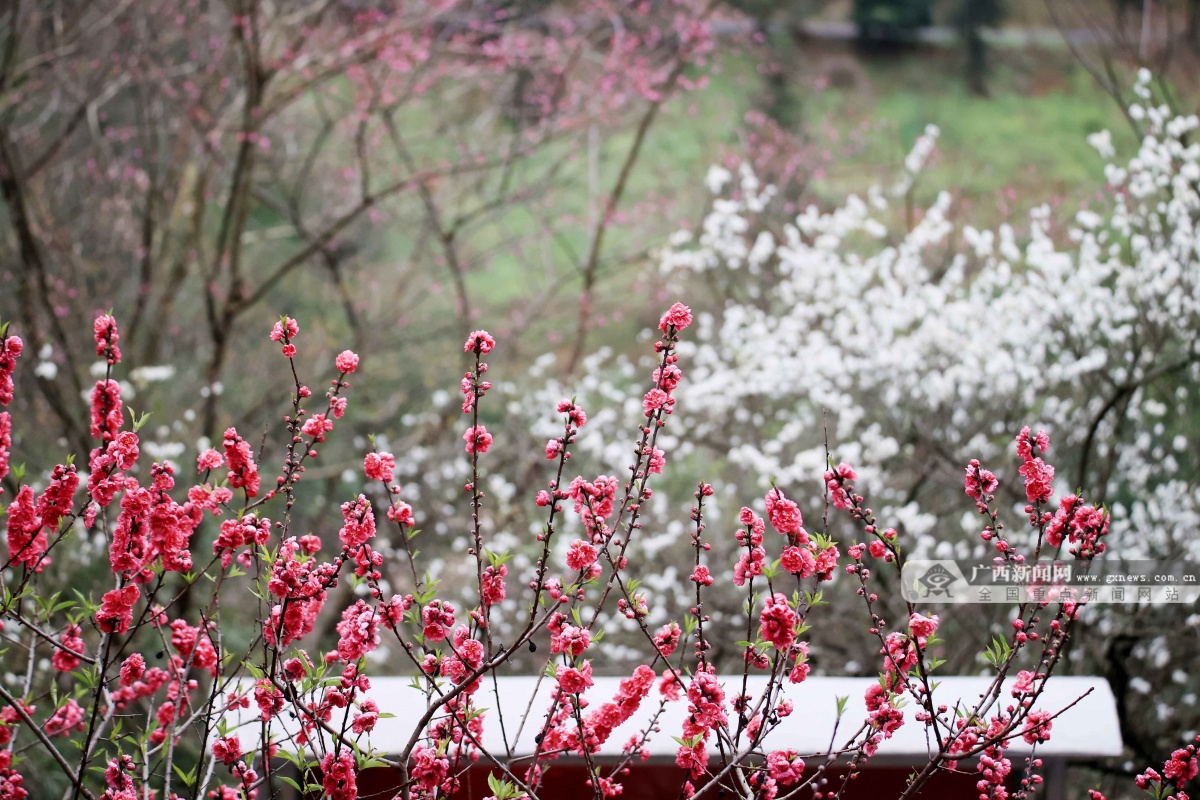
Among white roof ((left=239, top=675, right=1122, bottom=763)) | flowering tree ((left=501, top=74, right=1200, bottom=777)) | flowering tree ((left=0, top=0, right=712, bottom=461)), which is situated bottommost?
white roof ((left=239, top=675, right=1122, bottom=763))

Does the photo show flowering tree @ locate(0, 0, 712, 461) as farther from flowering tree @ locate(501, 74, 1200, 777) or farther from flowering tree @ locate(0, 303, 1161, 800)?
flowering tree @ locate(0, 303, 1161, 800)

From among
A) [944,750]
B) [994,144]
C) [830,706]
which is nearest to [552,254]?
[994,144]

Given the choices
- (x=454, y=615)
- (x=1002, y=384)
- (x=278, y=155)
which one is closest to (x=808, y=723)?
(x=454, y=615)

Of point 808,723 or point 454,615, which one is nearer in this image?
point 454,615

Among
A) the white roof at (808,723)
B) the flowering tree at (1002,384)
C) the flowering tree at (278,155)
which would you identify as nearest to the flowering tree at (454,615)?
the white roof at (808,723)

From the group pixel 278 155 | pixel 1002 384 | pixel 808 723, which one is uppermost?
pixel 278 155

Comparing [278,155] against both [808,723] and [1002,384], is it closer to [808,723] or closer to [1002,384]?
[1002,384]

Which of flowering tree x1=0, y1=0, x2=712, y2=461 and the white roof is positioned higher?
flowering tree x1=0, y1=0, x2=712, y2=461

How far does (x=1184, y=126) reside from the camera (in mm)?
2885

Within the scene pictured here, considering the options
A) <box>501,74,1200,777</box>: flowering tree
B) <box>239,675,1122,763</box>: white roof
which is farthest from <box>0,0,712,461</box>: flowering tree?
<box>239,675,1122,763</box>: white roof

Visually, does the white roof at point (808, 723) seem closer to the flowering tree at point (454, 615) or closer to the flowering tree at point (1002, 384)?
the flowering tree at point (454, 615)

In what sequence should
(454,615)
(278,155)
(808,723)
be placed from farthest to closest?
(278,155) → (808,723) → (454,615)

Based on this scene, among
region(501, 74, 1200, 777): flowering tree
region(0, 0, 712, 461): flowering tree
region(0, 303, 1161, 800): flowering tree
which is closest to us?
region(0, 303, 1161, 800): flowering tree

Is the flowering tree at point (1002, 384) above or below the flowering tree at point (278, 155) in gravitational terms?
below
